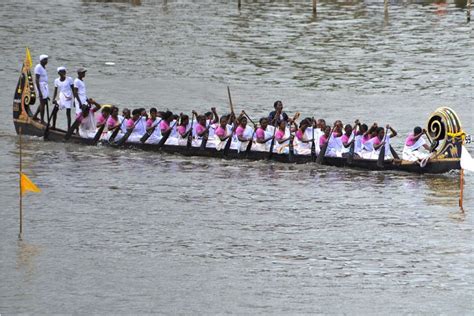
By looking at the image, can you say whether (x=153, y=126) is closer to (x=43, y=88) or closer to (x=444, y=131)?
(x=43, y=88)

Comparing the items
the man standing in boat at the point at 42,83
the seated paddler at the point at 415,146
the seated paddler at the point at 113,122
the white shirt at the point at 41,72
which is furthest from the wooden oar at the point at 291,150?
the white shirt at the point at 41,72

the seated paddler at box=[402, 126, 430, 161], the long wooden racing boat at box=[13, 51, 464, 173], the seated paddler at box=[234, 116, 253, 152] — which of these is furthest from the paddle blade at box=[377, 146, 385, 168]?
the seated paddler at box=[234, 116, 253, 152]

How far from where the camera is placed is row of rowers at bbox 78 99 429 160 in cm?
2759

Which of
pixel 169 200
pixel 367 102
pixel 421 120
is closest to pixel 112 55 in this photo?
pixel 367 102

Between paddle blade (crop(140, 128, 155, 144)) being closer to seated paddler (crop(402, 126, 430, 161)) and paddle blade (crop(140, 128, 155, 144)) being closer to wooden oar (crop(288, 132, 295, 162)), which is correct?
wooden oar (crop(288, 132, 295, 162))

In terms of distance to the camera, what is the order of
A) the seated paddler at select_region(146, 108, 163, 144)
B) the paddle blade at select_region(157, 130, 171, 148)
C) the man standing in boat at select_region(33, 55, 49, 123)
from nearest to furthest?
the paddle blade at select_region(157, 130, 171, 148) → the seated paddler at select_region(146, 108, 163, 144) → the man standing in boat at select_region(33, 55, 49, 123)

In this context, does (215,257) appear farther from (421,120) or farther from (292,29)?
(292,29)

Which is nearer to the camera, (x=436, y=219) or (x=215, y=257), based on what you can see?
(x=215, y=257)

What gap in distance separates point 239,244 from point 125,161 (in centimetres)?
705

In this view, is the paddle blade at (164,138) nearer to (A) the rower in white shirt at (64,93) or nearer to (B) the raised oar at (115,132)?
(B) the raised oar at (115,132)

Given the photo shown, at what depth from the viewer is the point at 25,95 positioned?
103ft

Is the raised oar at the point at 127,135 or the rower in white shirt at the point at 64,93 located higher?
the rower in white shirt at the point at 64,93

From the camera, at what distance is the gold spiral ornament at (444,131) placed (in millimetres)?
26314

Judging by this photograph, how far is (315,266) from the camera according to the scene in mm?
21859
